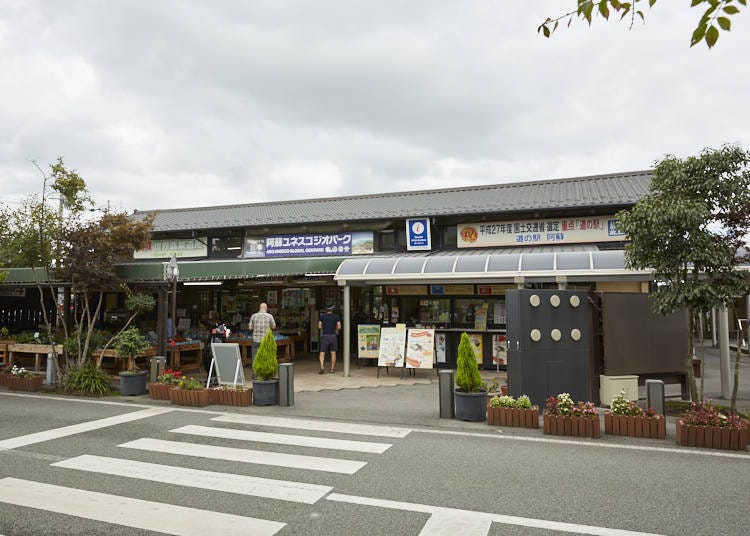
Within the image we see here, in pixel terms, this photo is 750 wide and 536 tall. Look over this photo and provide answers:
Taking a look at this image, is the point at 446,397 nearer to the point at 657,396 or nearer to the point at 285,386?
the point at 285,386

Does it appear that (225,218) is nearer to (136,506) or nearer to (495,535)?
(136,506)

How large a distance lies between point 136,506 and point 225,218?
62.9 feet

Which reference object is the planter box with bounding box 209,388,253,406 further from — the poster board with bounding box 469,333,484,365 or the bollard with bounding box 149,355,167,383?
the poster board with bounding box 469,333,484,365

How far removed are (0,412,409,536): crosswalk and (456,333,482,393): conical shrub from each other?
1465 millimetres

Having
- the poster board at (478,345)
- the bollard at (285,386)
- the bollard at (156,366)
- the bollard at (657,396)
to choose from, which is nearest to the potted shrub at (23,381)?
the bollard at (156,366)

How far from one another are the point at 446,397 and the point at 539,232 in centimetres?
943

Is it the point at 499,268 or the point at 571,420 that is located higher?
the point at 499,268

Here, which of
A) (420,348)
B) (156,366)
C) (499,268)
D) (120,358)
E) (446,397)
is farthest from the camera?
(420,348)

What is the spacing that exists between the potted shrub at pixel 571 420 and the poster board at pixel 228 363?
609 centimetres

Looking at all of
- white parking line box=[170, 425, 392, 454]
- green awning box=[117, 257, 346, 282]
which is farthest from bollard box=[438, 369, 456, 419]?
green awning box=[117, 257, 346, 282]

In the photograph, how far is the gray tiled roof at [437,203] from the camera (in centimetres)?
1662

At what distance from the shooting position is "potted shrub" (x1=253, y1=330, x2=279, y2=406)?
9773 millimetres

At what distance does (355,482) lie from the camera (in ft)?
17.8

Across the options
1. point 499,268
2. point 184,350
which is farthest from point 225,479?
point 184,350
